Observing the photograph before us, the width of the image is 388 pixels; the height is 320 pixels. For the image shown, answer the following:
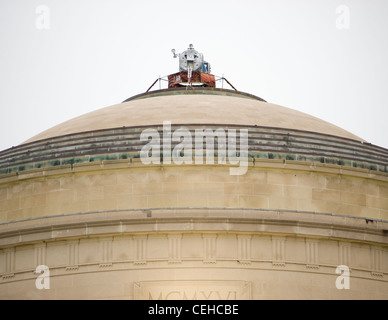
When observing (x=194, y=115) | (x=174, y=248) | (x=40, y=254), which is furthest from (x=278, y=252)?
(x=194, y=115)

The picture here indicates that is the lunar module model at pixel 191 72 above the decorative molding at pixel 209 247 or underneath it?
above

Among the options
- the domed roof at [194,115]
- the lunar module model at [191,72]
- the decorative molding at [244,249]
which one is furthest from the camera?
the lunar module model at [191,72]

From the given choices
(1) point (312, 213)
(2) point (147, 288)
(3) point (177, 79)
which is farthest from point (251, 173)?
(3) point (177, 79)

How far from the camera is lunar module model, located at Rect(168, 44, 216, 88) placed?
5707 centimetres

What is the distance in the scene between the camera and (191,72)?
57469 mm

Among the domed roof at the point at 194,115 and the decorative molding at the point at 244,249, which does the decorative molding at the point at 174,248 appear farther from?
the domed roof at the point at 194,115

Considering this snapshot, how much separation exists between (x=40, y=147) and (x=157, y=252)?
7.65 m

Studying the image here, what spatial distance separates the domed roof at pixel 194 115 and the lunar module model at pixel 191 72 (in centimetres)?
486

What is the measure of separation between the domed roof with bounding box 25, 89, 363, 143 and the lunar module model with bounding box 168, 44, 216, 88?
4.86 m

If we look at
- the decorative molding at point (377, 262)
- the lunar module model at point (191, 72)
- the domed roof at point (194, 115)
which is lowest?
the decorative molding at point (377, 262)

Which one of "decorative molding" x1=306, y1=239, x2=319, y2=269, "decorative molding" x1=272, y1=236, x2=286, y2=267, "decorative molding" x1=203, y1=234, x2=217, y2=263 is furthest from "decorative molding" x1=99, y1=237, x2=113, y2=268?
"decorative molding" x1=306, y1=239, x2=319, y2=269

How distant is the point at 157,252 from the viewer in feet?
136

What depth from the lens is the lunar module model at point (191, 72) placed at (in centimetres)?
5707

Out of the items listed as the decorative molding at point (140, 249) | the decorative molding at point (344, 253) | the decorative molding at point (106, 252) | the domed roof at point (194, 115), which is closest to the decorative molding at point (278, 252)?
the decorative molding at point (344, 253)
